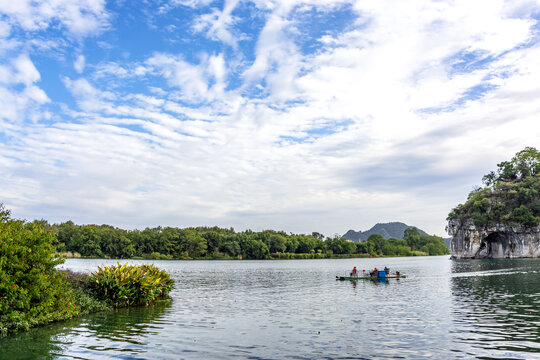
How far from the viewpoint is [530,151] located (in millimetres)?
167625

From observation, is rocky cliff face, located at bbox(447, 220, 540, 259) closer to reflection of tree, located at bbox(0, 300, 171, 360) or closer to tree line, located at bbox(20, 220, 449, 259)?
tree line, located at bbox(20, 220, 449, 259)

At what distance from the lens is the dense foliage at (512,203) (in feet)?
461

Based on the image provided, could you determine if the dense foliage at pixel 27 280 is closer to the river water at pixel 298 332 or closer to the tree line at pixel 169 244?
the river water at pixel 298 332

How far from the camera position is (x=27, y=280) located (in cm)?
1892

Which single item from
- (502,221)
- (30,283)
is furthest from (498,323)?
(502,221)

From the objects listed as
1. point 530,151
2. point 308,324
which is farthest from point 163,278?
point 530,151

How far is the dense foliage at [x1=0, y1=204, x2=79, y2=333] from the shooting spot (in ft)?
59.0

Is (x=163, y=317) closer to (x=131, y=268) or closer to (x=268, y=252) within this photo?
(x=131, y=268)

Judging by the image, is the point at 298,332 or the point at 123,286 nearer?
the point at 298,332

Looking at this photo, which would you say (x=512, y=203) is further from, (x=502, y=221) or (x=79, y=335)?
(x=79, y=335)

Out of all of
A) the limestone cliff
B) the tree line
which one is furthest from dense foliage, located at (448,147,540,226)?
the tree line

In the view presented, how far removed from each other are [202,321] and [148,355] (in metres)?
8.31

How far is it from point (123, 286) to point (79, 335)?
9493 mm

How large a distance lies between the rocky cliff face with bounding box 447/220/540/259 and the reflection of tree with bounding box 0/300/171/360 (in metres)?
150
